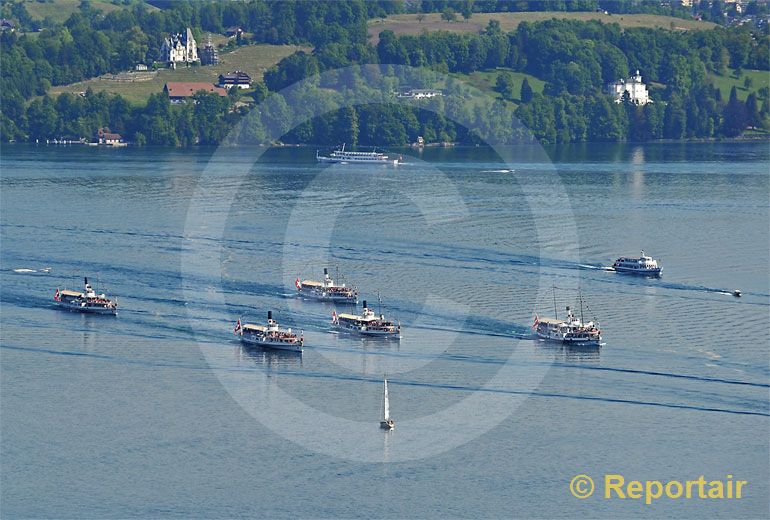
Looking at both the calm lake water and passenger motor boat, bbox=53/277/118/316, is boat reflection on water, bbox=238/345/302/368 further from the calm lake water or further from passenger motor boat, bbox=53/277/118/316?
passenger motor boat, bbox=53/277/118/316

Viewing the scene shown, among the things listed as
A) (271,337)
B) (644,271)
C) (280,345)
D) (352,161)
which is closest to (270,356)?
(280,345)

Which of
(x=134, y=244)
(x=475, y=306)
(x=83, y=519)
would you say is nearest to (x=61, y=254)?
(x=134, y=244)

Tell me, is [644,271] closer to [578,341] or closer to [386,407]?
[578,341]

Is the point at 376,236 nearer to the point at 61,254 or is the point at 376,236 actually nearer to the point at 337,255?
the point at 337,255

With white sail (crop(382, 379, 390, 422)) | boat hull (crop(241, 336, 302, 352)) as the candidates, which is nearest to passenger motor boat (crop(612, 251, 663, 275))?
boat hull (crop(241, 336, 302, 352))

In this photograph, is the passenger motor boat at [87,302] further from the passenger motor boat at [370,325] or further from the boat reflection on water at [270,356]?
the passenger motor boat at [370,325]

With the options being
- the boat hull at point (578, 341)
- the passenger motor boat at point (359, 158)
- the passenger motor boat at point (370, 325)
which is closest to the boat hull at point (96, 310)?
the passenger motor boat at point (370, 325)
